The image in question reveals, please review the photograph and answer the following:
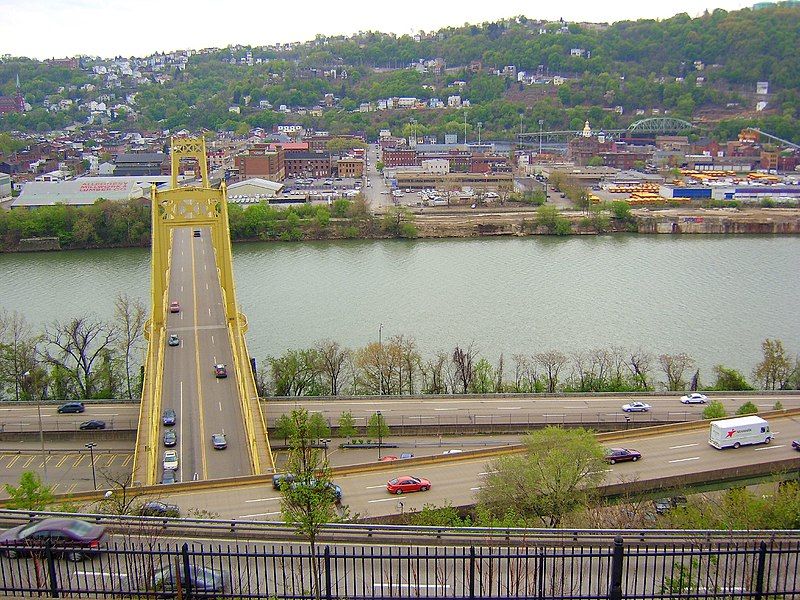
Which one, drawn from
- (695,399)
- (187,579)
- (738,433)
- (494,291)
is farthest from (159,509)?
(494,291)

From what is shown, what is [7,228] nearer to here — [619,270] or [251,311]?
[251,311]

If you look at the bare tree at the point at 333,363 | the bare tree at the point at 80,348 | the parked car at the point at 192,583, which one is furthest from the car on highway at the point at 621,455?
the bare tree at the point at 80,348

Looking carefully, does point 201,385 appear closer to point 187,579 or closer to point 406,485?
point 406,485

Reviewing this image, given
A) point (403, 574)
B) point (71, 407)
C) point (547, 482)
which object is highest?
point (403, 574)

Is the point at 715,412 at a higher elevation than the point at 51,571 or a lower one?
lower

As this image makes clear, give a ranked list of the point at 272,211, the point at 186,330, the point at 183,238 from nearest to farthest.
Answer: the point at 186,330 → the point at 183,238 → the point at 272,211


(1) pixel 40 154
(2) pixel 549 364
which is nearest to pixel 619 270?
(2) pixel 549 364

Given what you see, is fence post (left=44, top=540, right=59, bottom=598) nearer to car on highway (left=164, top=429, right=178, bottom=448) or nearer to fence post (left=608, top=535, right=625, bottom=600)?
fence post (left=608, top=535, right=625, bottom=600)
